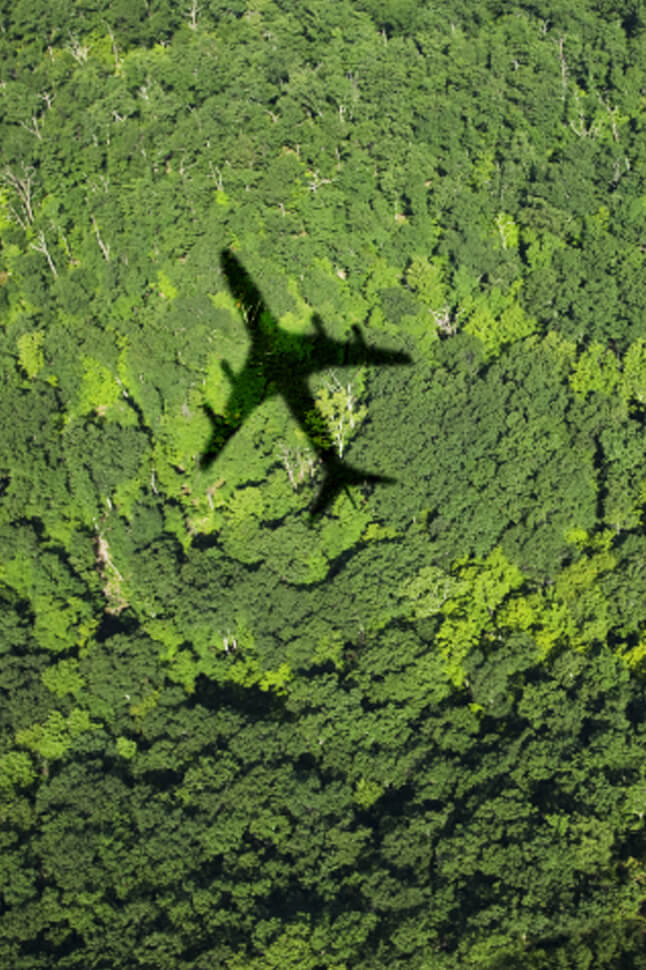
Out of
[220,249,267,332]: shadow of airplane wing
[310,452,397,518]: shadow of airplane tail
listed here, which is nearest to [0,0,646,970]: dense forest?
[310,452,397,518]: shadow of airplane tail

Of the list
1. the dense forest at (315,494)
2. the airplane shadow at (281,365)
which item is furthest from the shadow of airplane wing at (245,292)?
the dense forest at (315,494)

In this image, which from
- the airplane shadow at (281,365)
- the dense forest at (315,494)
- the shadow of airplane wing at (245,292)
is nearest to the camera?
the dense forest at (315,494)

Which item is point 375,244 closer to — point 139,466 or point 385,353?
point 385,353

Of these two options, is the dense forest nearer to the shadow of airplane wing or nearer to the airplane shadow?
the airplane shadow

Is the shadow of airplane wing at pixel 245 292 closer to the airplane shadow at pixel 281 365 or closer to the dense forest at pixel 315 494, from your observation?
the airplane shadow at pixel 281 365

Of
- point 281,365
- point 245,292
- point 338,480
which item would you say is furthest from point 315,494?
point 245,292

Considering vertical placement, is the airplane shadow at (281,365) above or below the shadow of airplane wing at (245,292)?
below
